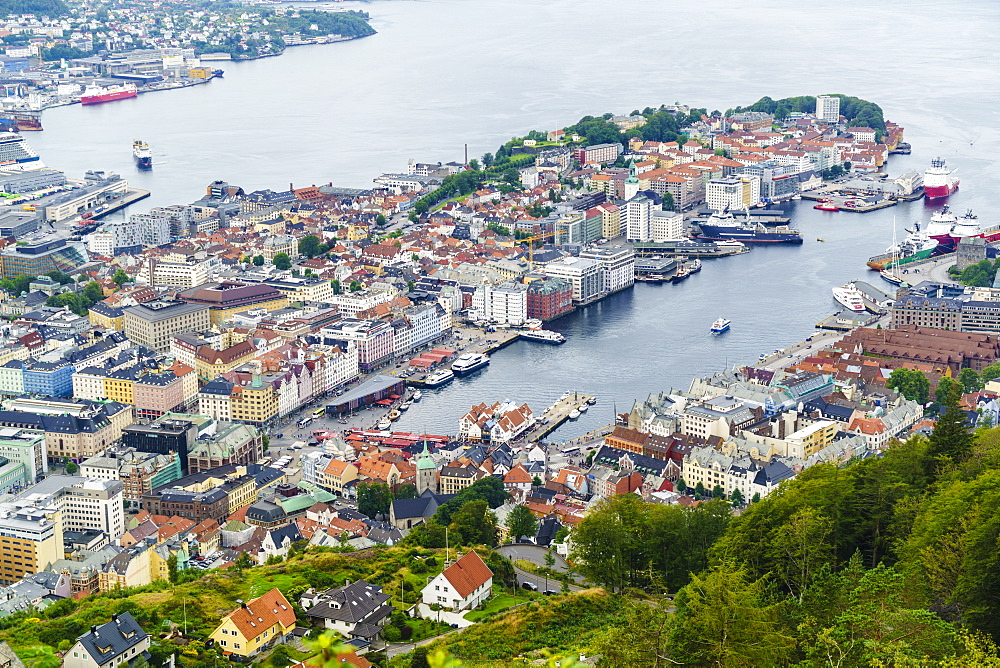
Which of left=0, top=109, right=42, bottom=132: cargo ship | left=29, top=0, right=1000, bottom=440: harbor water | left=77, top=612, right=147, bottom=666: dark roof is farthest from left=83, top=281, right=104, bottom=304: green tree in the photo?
left=0, top=109, right=42, bottom=132: cargo ship

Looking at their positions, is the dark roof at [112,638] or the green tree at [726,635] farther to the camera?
the dark roof at [112,638]

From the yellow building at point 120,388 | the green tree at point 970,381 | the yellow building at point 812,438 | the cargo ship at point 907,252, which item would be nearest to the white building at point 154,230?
the yellow building at point 120,388

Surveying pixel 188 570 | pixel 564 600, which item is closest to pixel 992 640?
pixel 564 600

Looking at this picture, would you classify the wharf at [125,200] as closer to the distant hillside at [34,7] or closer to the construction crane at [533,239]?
the construction crane at [533,239]

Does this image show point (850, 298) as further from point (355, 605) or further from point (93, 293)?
point (355, 605)

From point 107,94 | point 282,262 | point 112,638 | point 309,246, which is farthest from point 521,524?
point 107,94

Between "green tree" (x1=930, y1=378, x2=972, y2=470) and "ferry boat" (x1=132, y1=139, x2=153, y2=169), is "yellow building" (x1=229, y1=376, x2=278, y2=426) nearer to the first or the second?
"green tree" (x1=930, y1=378, x2=972, y2=470)
